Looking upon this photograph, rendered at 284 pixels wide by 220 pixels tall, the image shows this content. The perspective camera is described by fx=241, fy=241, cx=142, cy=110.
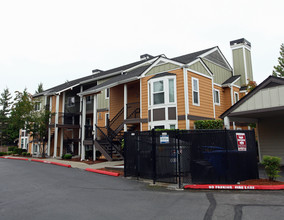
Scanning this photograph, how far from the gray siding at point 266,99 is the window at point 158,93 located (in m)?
5.61

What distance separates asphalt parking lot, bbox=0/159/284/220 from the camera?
216 inches

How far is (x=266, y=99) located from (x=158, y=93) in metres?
6.98

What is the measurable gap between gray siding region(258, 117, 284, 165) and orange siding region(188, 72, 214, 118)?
133 inches

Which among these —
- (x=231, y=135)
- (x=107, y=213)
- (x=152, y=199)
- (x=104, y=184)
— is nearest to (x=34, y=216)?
(x=107, y=213)

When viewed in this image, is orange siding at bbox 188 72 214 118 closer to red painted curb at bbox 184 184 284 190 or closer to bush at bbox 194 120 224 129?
bush at bbox 194 120 224 129

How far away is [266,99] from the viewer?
10406mm

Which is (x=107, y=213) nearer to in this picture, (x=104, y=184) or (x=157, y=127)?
(x=104, y=184)

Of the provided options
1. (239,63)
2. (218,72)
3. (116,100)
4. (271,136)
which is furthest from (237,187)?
(239,63)

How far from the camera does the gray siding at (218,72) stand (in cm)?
1892

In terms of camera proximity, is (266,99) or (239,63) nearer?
(266,99)

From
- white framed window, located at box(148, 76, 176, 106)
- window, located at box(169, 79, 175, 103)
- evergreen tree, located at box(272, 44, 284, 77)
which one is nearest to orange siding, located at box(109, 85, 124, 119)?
white framed window, located at box(148, 76, 176, 106)

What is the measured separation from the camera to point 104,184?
9406mm

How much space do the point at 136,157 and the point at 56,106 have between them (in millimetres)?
16205

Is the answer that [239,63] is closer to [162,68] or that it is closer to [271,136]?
[271,136]
